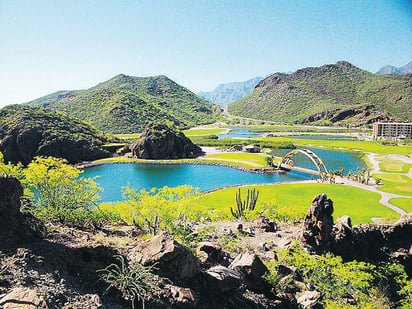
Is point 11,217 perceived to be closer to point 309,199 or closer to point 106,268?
point 106,268

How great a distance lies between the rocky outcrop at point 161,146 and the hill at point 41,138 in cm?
1441

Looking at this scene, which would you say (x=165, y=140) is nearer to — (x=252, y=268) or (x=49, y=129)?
(x=49, y=129)

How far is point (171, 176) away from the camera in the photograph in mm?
68500

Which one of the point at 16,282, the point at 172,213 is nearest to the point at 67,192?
the point at 172,213

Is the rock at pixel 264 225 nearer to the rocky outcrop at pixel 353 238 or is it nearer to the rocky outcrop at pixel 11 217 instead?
the rocky outcrop at pixel 353 238

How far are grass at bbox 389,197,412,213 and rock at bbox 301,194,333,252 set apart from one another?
26858 mm

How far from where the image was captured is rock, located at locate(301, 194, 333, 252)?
22.0 m

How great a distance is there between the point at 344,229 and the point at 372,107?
203344 millimetres

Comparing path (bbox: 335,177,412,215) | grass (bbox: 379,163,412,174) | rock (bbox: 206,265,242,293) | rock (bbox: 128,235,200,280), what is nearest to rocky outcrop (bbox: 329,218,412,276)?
rock (bbox: 206,265,242,293)

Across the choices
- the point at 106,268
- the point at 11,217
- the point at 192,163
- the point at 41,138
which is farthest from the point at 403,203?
the point at 41,138

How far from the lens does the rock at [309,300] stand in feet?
49.3

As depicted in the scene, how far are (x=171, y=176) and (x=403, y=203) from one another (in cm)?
4994

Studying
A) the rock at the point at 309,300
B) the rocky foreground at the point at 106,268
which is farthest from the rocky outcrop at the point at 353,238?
the rock at the point at 309,300

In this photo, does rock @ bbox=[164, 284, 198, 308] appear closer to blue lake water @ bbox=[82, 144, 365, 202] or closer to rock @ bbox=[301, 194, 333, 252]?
rock @ bbox=[301, 194, 333, 252]
